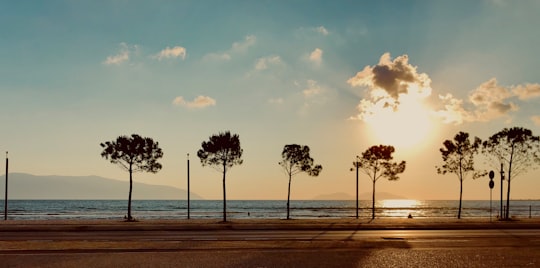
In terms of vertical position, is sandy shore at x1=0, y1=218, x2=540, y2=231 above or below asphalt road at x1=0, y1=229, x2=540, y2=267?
below

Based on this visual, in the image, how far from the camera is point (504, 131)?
53.0m

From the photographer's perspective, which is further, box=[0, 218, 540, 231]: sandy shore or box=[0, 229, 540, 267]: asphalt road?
box=[0, 218, 540, 231]: sandy shore

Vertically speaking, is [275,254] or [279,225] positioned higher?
[275,254]

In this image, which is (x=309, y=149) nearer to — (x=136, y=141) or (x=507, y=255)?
(x=136, y=141)

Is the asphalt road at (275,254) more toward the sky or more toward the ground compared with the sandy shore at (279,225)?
more toward the sky

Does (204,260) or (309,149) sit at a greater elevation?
(309,149)

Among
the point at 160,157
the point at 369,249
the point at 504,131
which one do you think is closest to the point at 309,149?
the point at 160,157

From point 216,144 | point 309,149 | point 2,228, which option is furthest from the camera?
point 309,149

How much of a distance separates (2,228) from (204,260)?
24.7 m

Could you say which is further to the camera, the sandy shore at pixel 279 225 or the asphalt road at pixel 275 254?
the sandy shore at pixel 279 225

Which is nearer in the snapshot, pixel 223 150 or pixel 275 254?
pixel 275 254

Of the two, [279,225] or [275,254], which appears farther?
[279,225]

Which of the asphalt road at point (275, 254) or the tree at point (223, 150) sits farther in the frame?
the tree at point (223, 150)

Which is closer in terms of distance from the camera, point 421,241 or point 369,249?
point 369,249
